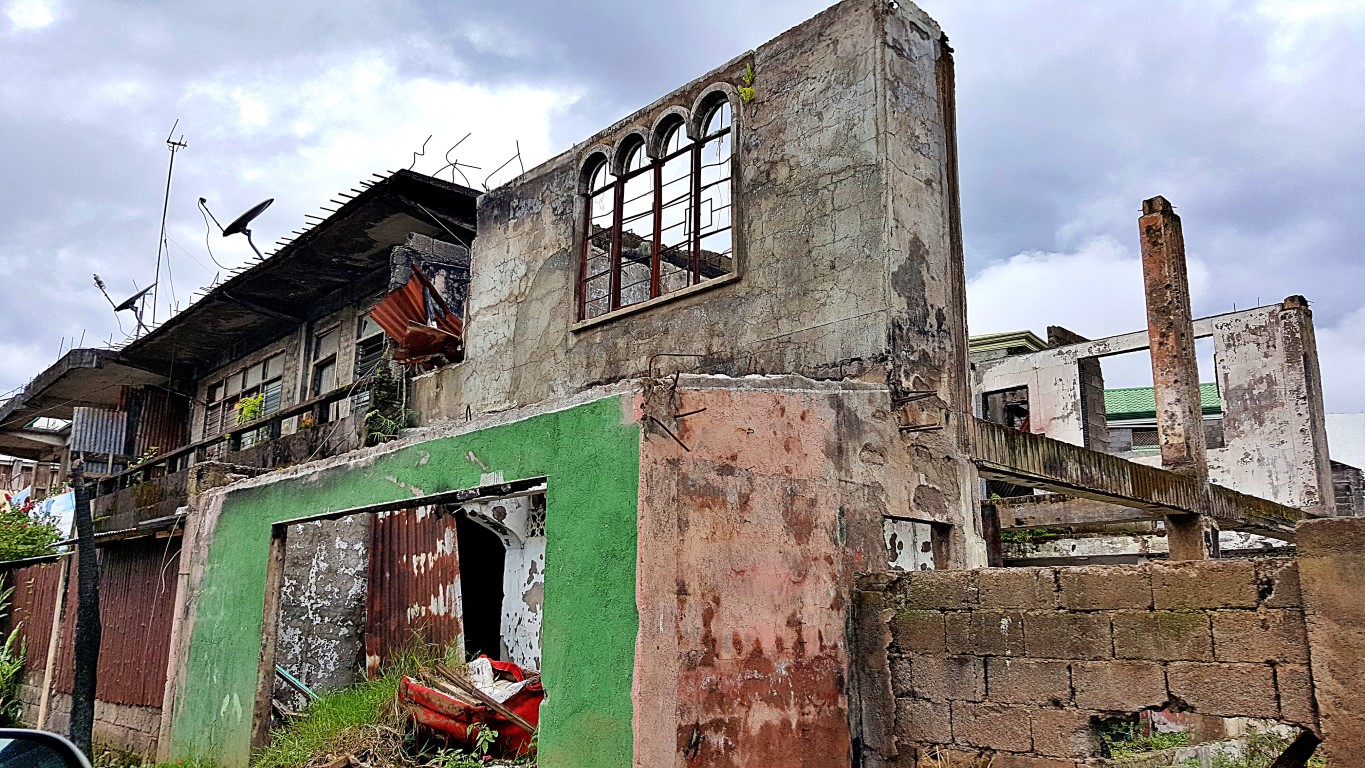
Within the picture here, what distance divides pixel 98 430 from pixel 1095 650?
20701 mm

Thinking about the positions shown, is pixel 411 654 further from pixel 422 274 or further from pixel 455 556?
pixel 422 274

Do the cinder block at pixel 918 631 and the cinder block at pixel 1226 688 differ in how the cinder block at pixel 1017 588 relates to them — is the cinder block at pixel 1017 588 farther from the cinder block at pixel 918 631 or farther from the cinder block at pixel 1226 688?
the cinder block at pixel 1226 688

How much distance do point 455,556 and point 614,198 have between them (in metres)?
3.99

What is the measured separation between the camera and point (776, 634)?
637 cm

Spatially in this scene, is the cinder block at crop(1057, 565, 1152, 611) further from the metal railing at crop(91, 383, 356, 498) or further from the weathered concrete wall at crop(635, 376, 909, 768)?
the metal railing at crop(91, 383, 356, 498)

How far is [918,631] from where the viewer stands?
655 cm

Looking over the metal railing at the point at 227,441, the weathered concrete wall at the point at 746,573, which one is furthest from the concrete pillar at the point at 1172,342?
the metal railing at the point at 227,441

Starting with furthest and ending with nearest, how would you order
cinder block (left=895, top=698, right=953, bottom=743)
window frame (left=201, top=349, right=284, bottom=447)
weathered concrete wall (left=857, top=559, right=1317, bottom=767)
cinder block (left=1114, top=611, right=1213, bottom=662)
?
window frame (left=201, top=349, right=284, bottom=447) → cinder block (left=895, top=698, right=953, bottom=743) → cinder block (left=1114, top=611, right=1213, bottom=662) → weathered concrete wall (left=857, top=559, right=1317, bottom=767)

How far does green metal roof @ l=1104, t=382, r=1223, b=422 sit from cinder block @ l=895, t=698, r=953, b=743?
856 inches

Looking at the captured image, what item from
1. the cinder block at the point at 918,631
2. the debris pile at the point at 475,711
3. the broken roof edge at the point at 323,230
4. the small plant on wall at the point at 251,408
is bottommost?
the debris pile at the point at 475,711

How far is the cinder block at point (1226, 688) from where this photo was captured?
511 cm

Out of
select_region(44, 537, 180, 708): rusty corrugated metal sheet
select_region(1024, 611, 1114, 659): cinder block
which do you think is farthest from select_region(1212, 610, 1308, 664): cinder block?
select_region(44, 537, 180, 708): rusty corrugated metal sheet

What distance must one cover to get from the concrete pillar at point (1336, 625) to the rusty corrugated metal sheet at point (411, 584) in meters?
7.60

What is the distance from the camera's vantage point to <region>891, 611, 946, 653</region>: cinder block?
6.46 m
